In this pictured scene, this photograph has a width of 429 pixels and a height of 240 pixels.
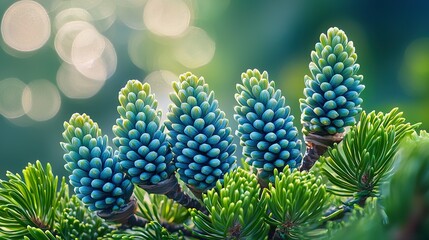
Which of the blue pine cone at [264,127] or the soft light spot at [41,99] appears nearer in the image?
the blue pine cone at [264,127]

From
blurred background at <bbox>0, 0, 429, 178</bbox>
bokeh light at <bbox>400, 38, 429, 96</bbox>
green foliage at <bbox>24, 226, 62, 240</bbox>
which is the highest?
blurred background at <bbox>0, 0, 429, 178</bbox>

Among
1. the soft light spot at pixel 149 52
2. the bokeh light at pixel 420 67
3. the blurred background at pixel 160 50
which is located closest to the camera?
the bokeh light at pixel 420 67

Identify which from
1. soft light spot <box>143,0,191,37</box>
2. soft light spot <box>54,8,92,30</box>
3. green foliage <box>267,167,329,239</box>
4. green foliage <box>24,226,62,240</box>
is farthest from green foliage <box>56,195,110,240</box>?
soft light spot <box>54,8,92,30</box>

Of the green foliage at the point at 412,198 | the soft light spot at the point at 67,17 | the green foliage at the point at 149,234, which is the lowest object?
the green foliage at the point at 412,198

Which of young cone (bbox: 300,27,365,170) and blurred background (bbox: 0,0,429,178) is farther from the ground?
blurred background (bbox: 0,0,429,178)

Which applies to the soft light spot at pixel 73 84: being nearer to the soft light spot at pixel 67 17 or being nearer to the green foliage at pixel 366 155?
the soft light spot at pixel 67 17

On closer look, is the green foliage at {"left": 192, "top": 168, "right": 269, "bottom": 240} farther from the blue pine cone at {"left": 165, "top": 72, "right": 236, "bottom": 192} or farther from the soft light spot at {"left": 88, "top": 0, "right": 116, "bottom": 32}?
the soft light spot at {"left": 88, "top": 0, "right": 116, "bottom": 32}

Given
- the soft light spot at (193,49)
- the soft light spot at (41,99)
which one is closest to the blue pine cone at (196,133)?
the soft light spot at (193,49)

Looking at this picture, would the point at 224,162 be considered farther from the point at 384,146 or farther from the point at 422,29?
the point at 422,29

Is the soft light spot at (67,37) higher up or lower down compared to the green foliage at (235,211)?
higher up
